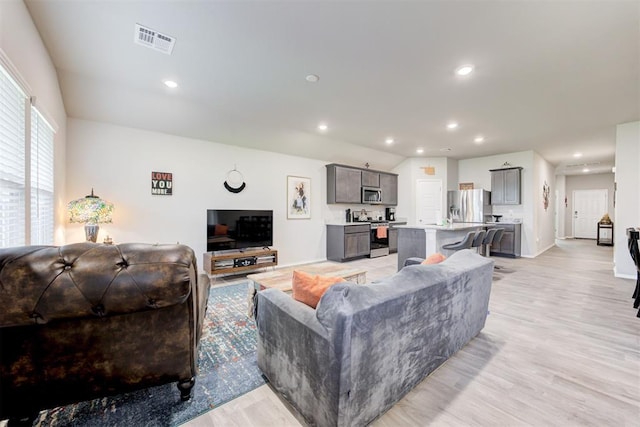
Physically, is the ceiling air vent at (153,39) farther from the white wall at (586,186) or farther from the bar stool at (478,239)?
the white wall at (586,186)

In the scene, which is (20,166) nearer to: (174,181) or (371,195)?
(174,181)

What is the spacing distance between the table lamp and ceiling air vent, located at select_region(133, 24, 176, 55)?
6.96 feet

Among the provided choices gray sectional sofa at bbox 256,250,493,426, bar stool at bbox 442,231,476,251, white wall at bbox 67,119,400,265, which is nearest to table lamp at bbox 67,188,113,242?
white wall at bbox 67,119,400,265

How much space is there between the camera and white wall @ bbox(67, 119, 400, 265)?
369 cm

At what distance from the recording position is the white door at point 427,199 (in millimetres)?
7477

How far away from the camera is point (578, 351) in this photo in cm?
220

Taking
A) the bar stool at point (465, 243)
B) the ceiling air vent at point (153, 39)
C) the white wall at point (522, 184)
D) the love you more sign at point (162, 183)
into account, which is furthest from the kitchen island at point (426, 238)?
the ceiling air vent at point (153, 39)

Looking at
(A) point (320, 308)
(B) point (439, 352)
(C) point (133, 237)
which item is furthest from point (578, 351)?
(C) point (133, 237)

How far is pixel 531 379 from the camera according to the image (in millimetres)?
1850

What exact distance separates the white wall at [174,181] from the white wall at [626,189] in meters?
5.86

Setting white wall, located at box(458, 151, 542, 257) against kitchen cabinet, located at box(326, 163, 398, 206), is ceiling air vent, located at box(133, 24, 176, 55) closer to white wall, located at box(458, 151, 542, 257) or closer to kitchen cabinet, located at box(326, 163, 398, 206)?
kitchen cabinet, located at box(326, 163, 398, 206)

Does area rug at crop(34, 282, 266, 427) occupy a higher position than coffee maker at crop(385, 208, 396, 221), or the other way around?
coffee maker at crop(385, 208, 396, 221)

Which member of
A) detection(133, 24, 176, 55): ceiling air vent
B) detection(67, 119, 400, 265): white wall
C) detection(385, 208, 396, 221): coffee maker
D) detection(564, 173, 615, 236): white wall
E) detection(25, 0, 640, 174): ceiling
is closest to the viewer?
detection(25, 0, 640, 174): ceiling

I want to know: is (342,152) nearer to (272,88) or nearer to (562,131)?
(272,88)
